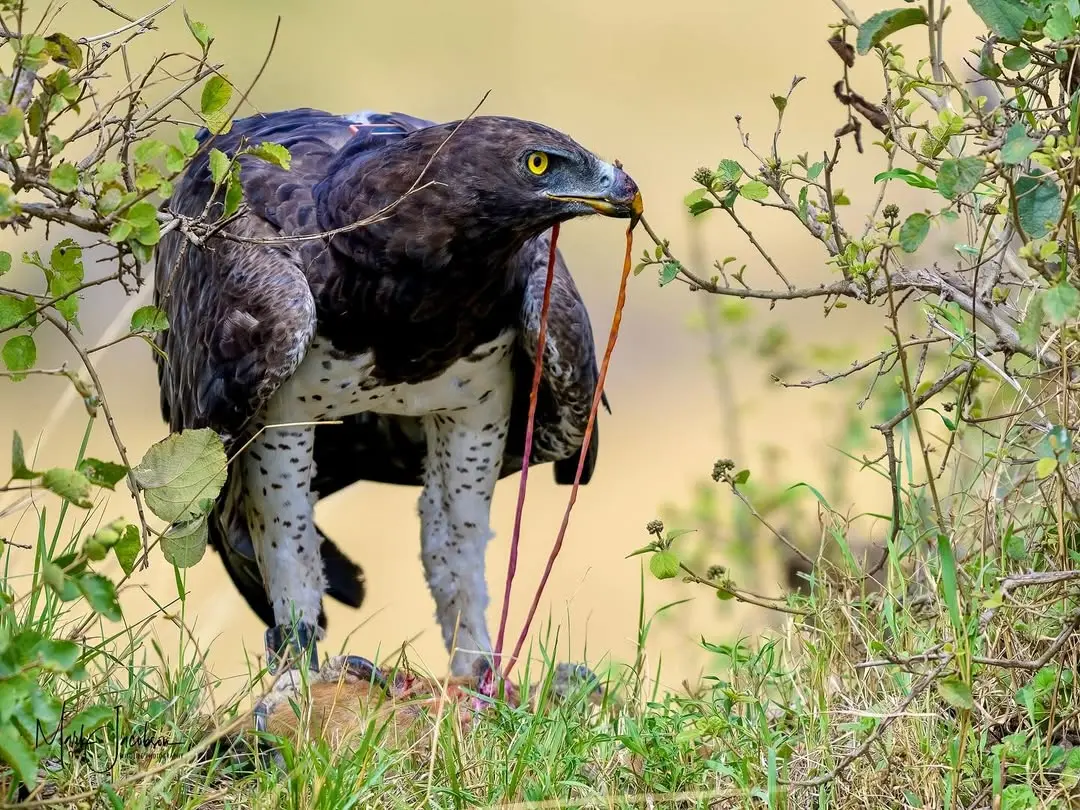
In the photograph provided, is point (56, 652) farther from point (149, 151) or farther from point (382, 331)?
point (382, 331)

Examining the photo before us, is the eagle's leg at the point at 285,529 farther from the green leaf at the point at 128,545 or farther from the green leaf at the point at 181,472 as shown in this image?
the green leaf at the point at 128,545

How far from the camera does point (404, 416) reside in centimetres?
534

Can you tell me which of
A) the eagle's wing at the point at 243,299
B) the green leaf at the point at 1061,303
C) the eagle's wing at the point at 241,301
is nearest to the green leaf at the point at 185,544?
the eagle's wing at the point at 241,301

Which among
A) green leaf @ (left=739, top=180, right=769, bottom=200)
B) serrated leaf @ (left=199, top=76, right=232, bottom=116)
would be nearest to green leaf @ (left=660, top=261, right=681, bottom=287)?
green leaf @ (left=739, top=180, right=769, bottom=200)

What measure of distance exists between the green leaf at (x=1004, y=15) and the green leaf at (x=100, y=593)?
2107 mm

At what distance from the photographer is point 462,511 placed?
5230 mm

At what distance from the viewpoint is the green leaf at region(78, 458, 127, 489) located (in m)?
2.80

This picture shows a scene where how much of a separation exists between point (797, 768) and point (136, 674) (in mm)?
1716

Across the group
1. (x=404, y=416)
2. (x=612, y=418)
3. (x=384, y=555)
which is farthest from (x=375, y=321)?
(x=612, y=418)

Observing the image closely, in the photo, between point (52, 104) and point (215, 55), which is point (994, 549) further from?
point (215, 55)

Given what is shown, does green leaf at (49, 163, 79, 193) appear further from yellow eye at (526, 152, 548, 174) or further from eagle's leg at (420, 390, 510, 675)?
eagle's leg at (420, 390, 510, 675)

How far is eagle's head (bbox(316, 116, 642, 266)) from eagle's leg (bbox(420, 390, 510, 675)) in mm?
771

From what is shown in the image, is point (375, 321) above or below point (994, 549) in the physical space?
above

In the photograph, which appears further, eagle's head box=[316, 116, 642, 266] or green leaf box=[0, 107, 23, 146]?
eagle's head box=[316, 116, 642, 266]
